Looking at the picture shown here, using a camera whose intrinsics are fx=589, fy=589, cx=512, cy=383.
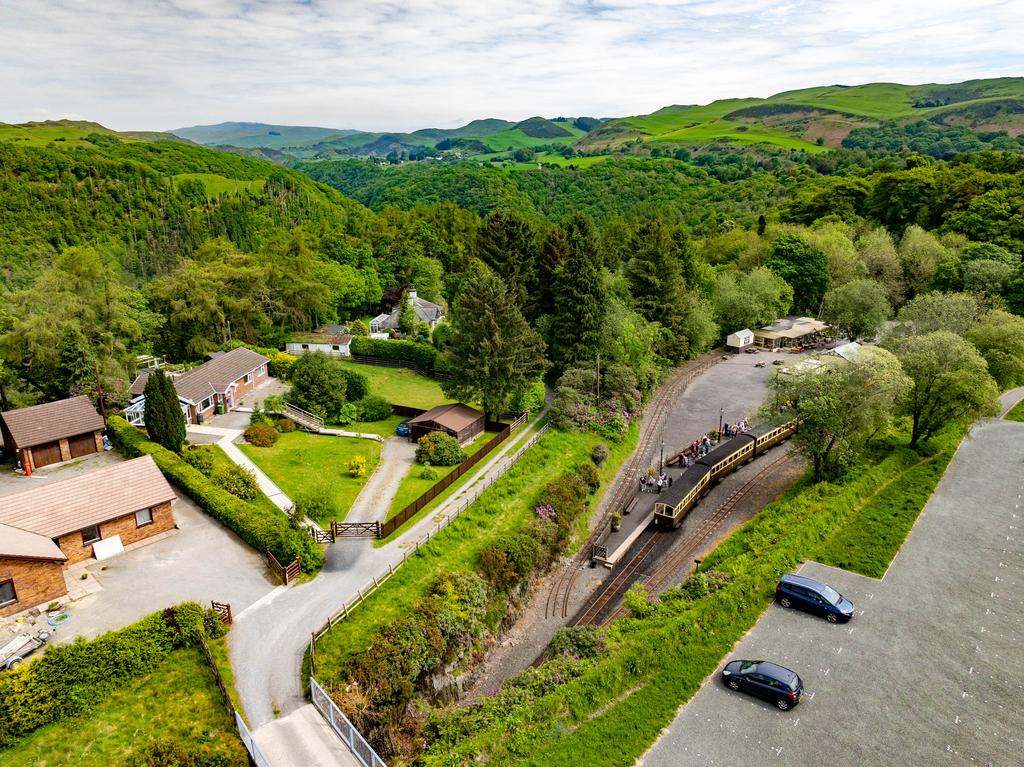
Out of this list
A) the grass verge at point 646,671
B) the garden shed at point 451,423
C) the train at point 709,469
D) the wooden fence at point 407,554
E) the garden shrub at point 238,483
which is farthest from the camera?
the garden shed at point 451,423

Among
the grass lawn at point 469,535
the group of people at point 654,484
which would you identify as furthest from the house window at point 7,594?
the group of people at point 654,484

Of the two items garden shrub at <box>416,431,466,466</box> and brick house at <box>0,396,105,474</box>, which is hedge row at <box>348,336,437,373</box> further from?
brick house at <box>0,396,105,474</box>

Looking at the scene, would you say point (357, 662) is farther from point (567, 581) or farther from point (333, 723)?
point (567, 581)

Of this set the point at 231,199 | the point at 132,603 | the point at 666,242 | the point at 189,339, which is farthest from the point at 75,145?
the point at 132,603

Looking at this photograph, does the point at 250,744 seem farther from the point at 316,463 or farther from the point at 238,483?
the point at 316,463

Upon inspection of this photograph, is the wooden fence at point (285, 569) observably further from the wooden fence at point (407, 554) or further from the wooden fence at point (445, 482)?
the wooden fence at point (445, 482)

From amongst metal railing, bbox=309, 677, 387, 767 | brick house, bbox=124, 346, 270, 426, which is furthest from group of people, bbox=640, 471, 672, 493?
brick house, bbox=124, 346, 270, 426
